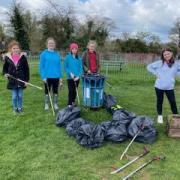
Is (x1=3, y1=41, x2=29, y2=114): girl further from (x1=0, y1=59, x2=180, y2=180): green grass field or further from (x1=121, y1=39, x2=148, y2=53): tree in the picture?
(x1=121, y1=39, x2=148, y2=53): tree

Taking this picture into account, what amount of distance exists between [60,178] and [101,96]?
3.00 m

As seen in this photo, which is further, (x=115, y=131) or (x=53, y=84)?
(x=53, y=84)

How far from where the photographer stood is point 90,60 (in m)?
7.14

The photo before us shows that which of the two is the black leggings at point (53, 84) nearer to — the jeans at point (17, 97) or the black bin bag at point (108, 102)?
the jeans at point (17, 97)

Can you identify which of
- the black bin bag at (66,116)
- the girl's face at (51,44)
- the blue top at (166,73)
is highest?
the girl's face at (51,44)

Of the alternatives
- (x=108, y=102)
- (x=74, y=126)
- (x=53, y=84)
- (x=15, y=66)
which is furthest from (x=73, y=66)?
(x=74, y=126)

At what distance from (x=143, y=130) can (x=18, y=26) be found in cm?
2926

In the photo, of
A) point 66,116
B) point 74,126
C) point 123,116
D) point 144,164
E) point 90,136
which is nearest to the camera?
point 144,164

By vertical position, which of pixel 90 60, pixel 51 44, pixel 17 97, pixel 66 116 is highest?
pixel 51 44

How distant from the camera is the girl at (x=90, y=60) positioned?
7.07m

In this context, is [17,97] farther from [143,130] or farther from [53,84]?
[143,130]

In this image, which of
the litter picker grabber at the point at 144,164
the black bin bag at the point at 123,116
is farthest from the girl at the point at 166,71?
the litter picker grabber at the point at 144,164

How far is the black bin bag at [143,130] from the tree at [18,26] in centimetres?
2816

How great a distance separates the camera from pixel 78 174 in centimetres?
437
